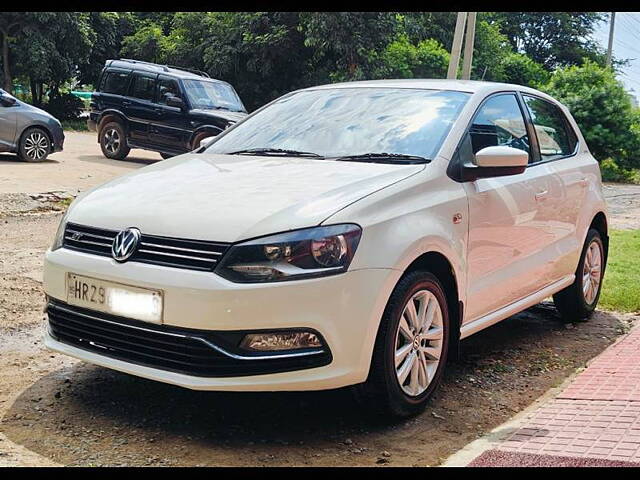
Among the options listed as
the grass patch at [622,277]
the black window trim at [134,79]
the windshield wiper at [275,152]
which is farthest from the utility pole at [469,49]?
the windshield wiper at [275,152]

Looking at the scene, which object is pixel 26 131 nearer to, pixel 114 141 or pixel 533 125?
pixel 114 141

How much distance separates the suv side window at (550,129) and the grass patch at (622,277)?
5.14ft

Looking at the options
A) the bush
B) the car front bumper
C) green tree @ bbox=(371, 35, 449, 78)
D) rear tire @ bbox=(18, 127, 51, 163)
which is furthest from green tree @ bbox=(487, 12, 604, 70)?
the car front bumper

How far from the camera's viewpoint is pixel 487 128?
5.02m

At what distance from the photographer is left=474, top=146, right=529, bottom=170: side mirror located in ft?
14.8

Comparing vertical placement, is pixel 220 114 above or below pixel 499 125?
below

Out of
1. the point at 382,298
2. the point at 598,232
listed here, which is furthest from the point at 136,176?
the point at 598,232

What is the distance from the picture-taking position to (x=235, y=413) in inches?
162

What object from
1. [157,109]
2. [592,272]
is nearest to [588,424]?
[592,272]

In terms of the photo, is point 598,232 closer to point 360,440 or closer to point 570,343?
point 570,343

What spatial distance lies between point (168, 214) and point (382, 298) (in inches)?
41.1

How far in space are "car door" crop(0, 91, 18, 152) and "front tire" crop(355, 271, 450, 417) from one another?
43.3 feet

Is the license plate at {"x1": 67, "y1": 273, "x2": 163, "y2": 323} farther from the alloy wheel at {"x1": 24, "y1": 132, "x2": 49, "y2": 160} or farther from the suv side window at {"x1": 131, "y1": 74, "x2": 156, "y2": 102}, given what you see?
the suv side window at {"x1": 131, "y1": 74, "x2": 156, "y2": 102}

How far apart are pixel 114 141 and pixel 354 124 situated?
14.8 metres
